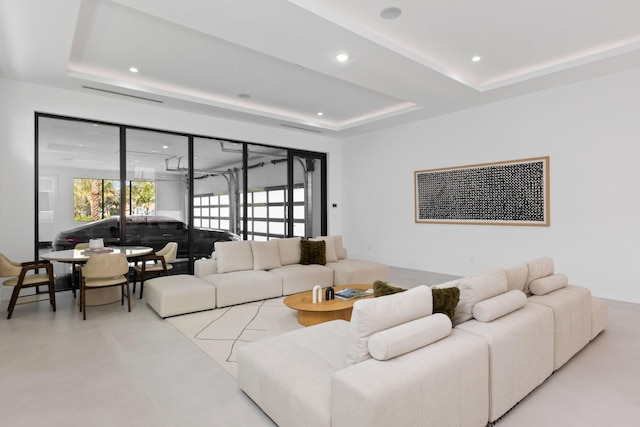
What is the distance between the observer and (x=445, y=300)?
2252 mm

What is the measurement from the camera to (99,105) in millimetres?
5617

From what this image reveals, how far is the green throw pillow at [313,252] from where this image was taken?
5.85 metres

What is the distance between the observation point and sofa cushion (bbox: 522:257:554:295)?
10.1ft

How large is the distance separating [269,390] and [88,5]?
3950mm

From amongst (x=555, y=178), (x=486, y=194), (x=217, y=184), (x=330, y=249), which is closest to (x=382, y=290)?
(x=330, y=249)

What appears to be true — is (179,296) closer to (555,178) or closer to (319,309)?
A: (319,309)

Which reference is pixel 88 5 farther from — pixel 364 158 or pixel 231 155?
pixel 364 158

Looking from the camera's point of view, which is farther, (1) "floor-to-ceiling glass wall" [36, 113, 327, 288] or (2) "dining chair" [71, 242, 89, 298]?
(1) "floor-to-ceiling glass wall" [36, 113, 327, 288]

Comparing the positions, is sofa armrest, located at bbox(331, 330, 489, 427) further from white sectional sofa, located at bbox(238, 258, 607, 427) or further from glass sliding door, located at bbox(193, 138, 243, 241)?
glass sliding door, located at bbox(193, 138, 243, 241)

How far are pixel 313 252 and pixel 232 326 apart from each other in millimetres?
2243

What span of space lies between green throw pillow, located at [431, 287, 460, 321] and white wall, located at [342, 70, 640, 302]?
4177 mm

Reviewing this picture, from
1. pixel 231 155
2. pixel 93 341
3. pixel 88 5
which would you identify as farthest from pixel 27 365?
pixel 231 155

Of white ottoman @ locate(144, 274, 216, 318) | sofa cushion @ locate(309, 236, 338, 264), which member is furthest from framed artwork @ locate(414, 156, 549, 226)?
white ottoman @ locate(144, 274, 216, 318)

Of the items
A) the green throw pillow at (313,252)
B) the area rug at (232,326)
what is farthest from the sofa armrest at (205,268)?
the green throw pillow at (313,252)
